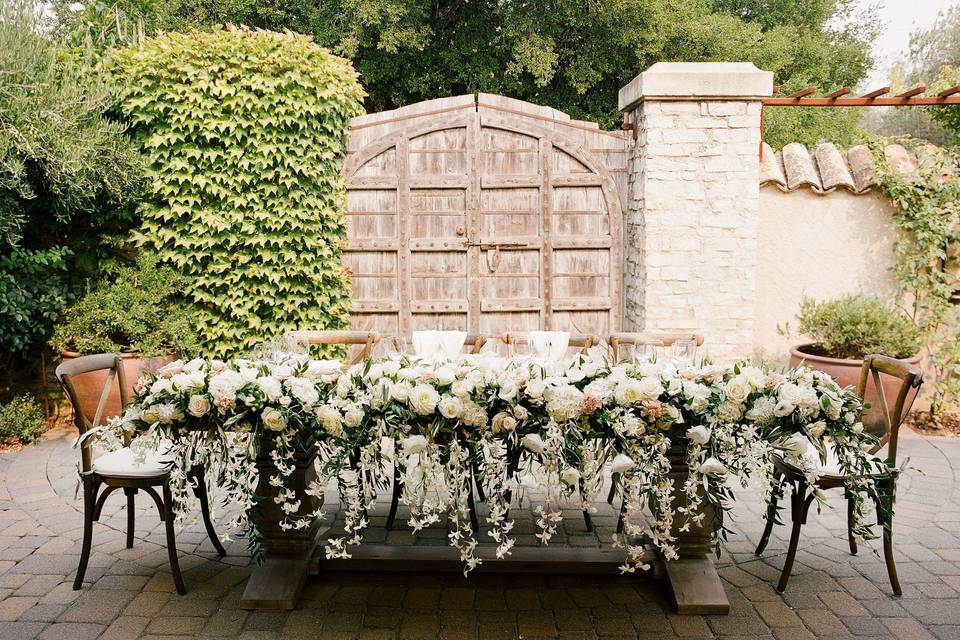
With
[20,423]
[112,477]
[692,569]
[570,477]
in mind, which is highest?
[570,477]

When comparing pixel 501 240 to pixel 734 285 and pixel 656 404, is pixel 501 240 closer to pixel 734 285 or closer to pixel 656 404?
pixel 734 285

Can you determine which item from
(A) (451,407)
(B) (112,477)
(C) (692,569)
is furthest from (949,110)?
(B) (112,477)

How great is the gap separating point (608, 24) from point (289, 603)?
12.5 meters

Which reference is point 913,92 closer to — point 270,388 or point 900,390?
point 900,390

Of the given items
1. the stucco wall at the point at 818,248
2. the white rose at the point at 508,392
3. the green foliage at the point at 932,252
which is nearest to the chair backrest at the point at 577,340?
the white rose at the point at 508,392

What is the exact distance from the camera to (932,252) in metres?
→ 5.84

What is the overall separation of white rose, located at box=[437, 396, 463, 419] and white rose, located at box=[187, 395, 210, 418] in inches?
33.9

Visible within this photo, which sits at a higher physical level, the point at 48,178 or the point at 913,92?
the point at 913,92

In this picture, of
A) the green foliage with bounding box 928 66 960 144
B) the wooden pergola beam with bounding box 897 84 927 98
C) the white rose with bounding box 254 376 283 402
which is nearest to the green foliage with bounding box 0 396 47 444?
the white rose with bounding box 254 376 283 402

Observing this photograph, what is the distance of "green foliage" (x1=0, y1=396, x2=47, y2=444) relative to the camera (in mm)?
5398

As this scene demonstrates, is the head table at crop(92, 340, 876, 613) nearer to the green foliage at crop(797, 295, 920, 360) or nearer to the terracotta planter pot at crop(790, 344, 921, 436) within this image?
the terracotta planter pot at crop(790, 344, 921, 436)

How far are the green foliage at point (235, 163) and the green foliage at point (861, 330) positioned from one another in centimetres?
407

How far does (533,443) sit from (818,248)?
15.3 feet

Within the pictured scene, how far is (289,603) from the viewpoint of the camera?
9.83 feet
